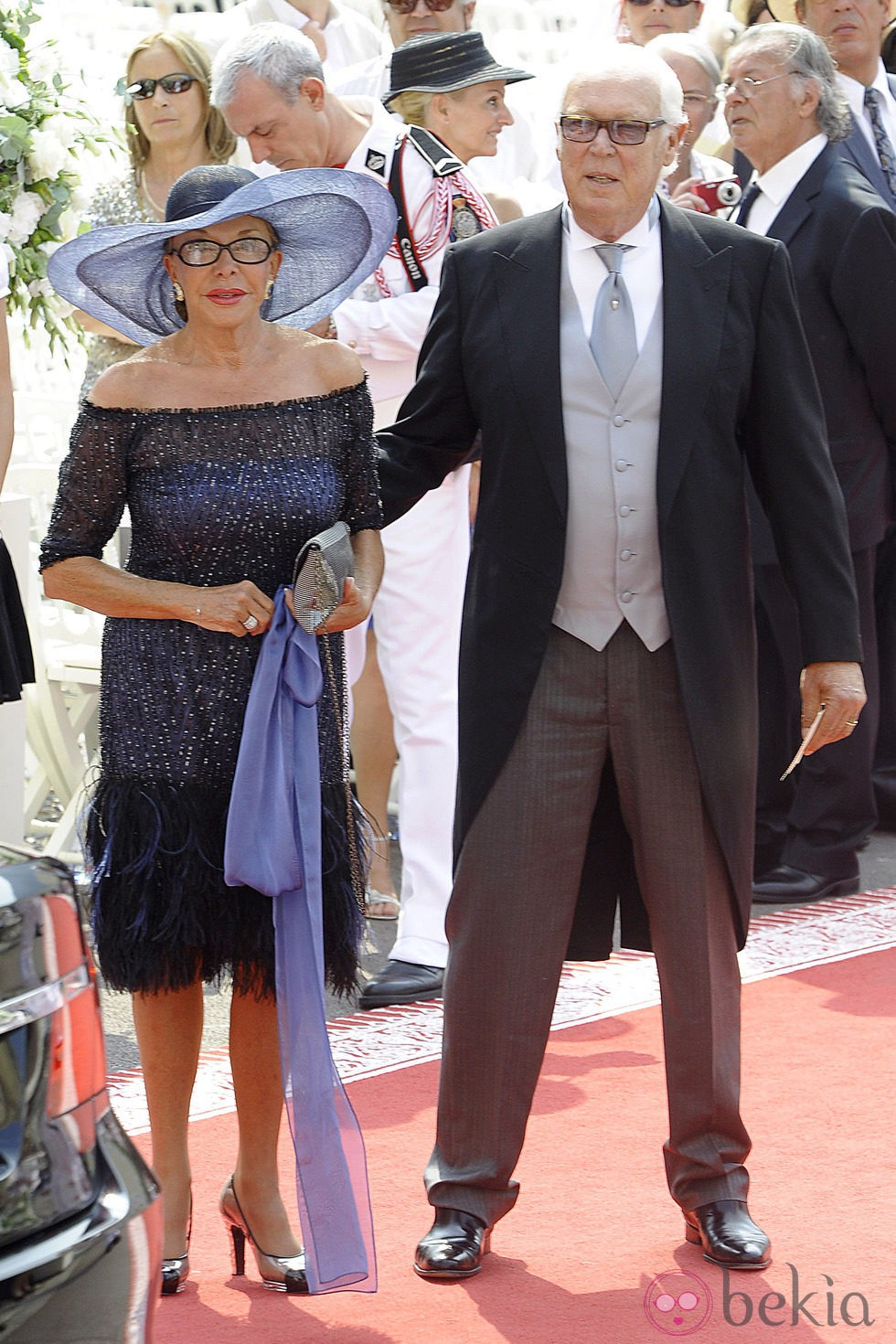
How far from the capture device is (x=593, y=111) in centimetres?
343

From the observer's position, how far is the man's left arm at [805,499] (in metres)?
3.51

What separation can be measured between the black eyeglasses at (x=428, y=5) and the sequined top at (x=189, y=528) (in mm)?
3860

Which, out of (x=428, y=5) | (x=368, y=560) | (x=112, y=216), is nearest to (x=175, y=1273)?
(x=368, y=560)

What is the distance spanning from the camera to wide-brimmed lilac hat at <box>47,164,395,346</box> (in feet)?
11.2

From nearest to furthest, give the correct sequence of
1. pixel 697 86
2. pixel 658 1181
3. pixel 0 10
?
pixel 658 1181 → pixel 0 10 → pixel 697 86

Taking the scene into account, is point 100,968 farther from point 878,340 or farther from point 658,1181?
point 878,340

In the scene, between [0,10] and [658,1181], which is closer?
[658,1181]

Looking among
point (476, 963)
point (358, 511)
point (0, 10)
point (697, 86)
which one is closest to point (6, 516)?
point (0, 10)

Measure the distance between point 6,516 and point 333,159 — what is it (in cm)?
135

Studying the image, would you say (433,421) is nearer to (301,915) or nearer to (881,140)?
(301,915)

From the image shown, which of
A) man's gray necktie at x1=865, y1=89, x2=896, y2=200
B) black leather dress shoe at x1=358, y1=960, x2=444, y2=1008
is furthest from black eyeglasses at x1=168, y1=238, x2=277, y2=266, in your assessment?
man's gray necktie at x1=865, y1=89, x2=896, y2=200

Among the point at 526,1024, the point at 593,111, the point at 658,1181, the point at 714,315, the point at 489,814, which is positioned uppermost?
the point at 593,111

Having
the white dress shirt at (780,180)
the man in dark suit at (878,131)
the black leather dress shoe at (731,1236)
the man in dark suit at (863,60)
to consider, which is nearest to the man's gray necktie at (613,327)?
the black leather dress shoe at (731,1236)

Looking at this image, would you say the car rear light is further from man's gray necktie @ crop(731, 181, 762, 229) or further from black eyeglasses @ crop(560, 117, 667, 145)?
man's gray necktie @ crop(731, 181, 762, 229)
